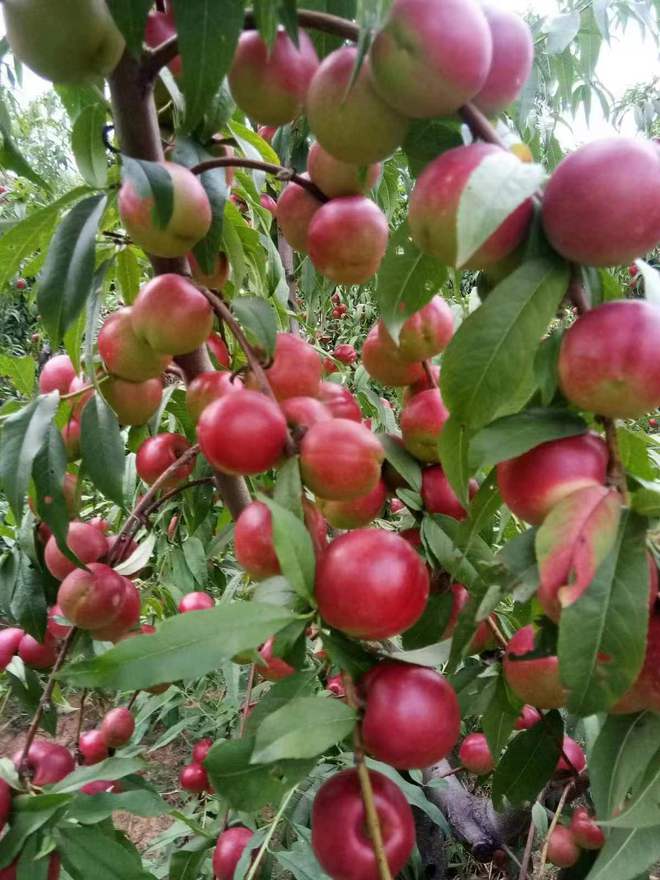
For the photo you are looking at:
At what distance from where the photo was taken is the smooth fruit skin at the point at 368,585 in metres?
0.40

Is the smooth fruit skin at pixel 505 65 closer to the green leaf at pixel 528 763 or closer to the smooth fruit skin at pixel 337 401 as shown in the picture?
the smooth fruit skin at pixel 337 401

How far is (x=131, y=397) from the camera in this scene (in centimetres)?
67

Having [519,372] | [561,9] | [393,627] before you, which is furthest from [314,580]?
[561,9]

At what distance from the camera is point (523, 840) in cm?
140

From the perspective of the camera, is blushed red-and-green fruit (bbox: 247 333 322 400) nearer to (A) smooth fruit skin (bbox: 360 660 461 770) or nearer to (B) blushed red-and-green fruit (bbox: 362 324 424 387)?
(B) blushed red-and-green fruit (bbox: 362 324 424 387)

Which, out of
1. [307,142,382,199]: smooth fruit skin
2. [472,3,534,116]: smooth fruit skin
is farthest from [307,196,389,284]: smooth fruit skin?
[472,3,534,116]: smooth fruit skin

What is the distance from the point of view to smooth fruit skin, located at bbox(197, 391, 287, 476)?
0.45m

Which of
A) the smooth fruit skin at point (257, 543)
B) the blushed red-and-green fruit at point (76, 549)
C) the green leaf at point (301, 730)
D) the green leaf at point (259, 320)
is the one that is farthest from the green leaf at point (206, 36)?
the blushed red-and-green fruit at point (76, 549)

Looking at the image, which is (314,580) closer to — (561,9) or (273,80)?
(273,80)

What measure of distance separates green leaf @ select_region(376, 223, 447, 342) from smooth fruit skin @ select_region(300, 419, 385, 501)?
0.10 m

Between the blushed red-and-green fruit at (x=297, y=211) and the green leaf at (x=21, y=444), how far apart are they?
0.26m

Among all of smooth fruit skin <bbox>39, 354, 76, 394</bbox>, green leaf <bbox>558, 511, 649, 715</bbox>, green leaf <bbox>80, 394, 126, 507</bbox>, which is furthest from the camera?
smooth fruit skin <bbox>39, 354, 76, 394</bbox>

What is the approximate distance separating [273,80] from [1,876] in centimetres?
66

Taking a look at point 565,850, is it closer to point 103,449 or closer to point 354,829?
point 354,829
